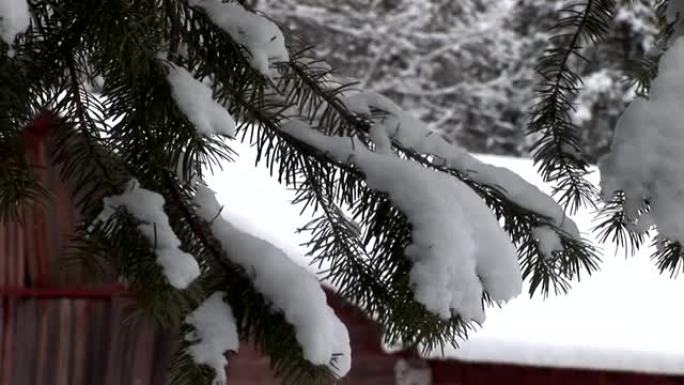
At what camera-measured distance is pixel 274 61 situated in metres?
1.49

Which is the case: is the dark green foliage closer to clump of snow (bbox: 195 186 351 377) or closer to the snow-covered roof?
clump of snow (bbox: 195 186 351 377)

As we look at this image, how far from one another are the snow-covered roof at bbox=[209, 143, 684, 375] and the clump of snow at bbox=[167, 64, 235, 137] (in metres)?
2.91

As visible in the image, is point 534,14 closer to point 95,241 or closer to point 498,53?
point 498,53

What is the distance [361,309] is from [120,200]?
383mm

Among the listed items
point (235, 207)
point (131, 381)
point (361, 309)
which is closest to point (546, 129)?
point (361, 309)

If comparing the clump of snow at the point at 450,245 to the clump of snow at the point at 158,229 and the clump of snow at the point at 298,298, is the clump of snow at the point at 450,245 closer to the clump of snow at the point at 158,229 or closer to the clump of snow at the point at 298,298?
the clump of snow at the point at 298,298

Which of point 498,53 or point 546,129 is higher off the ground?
point 498,53

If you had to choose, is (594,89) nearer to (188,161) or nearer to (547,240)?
(547,240)

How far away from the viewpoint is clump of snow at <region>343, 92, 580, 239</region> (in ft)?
4.99

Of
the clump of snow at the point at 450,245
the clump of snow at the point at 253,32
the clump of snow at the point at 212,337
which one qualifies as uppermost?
the clump of snow at the point at 253,32

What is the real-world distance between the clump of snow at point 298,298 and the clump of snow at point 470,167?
0.84 ft

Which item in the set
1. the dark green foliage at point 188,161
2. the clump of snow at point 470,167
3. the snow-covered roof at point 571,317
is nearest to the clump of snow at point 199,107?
the dark green foliage at point 188,161

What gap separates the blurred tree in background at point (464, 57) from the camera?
13594mm

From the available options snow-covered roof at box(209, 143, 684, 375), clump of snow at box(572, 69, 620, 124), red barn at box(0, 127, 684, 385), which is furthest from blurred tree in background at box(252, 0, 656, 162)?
red barn at box(0, 127, 684, 385)
